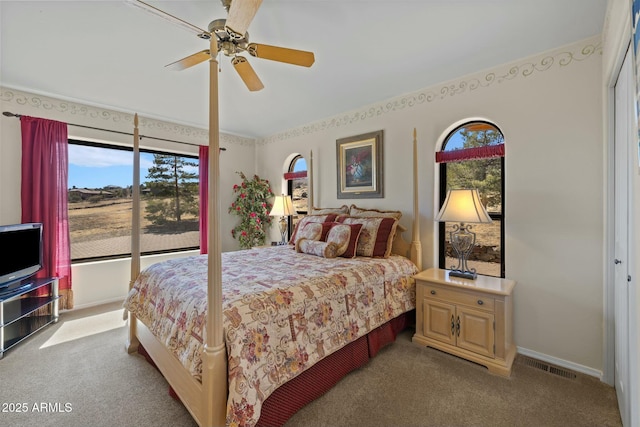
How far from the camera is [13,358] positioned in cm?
224

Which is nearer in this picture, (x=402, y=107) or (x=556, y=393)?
(x=556, y=393)

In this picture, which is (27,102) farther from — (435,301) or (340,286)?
(435,301)

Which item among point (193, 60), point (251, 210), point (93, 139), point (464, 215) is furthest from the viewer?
point (251, 210)

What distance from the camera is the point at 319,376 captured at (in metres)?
1.80

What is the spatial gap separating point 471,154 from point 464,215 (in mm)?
754

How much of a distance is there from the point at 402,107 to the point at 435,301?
216 cm

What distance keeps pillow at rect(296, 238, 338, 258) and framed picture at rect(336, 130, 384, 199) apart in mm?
1055

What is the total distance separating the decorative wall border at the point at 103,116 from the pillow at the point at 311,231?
2.51 meters

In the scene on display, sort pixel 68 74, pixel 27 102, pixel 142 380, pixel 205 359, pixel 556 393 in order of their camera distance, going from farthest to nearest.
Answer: pixel 27 102 → pixel 68 74 → pixel 142 380 → pixel 556 393 → pixel 205 359

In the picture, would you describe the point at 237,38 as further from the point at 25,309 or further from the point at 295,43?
the point at 25,309

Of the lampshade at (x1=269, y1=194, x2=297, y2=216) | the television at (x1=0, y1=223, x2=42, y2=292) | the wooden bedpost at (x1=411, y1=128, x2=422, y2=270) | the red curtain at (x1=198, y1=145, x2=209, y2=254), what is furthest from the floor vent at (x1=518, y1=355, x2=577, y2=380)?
the television at (x1=0, y1=223, x2=42, y2=292)

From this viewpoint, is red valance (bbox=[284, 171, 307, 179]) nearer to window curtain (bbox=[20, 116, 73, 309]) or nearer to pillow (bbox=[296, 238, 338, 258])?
pillow (bbox=[296, 238, 338, 258])

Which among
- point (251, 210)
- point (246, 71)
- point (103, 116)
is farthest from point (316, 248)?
point (103, 116)

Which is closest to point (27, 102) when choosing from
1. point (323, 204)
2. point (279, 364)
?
point (323, 204)
